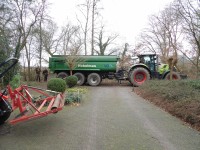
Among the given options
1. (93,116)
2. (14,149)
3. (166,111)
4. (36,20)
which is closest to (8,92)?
(14,149)

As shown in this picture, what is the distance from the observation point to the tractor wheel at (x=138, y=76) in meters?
17.3

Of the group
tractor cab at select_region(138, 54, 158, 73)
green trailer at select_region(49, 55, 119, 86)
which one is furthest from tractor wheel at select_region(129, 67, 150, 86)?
green trailer at select_region(49, 55, 119, 86)

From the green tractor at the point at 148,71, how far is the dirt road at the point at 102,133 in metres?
10.7

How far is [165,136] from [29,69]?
20.7 meters

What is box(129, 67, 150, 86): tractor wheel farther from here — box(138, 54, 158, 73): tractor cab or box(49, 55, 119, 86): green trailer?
box(49, 55, 119, 86): green trailer

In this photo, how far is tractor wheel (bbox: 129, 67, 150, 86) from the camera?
17267 mm

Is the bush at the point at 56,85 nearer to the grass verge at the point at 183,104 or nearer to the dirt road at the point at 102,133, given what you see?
the dirt road at the point at 102,133

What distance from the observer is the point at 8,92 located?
16.6ft

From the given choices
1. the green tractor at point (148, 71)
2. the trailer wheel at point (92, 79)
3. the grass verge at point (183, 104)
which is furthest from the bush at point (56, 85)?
the green tractor at point (148, 71)

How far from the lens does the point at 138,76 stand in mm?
17594

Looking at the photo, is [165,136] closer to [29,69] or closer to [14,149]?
[14,149]

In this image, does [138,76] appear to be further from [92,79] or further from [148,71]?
[92,79]

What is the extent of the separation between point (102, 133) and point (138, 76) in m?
13.2

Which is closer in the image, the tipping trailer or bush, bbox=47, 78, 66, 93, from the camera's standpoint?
bush, bbox=47, 78, 66, 93
